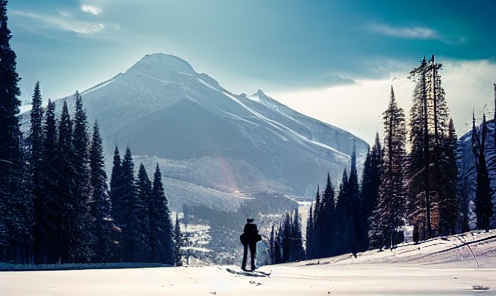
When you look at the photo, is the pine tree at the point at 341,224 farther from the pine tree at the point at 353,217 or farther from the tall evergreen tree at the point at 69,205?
the tall evergreen tree at the point at 69,205

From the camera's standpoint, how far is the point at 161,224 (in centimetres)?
6981

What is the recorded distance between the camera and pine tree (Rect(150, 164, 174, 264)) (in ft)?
A: 228

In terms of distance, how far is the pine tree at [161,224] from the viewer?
228 feet

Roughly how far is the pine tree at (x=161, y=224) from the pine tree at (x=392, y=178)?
96.7 ft

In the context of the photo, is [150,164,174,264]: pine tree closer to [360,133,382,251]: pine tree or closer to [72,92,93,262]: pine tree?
[72,92,93,262]: pine tree

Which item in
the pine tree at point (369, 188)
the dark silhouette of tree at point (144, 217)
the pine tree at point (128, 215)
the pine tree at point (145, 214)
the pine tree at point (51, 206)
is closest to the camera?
the pine tree at point (51, 206)

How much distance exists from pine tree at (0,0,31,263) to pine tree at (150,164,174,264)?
1228 inches

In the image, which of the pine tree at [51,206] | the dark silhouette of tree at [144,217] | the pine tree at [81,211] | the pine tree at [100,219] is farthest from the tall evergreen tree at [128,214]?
the pine tree at [51,206]

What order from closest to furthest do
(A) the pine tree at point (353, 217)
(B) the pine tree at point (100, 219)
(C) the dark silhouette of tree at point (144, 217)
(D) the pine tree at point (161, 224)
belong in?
(B) the pine tree at point (100, 219) → (C) the dark silhouette of tree at point (144, 217) → (D) the pine tree at point (161, 224) → (A) the pine tree at point (353, 217)

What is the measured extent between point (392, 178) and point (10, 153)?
1368 inches

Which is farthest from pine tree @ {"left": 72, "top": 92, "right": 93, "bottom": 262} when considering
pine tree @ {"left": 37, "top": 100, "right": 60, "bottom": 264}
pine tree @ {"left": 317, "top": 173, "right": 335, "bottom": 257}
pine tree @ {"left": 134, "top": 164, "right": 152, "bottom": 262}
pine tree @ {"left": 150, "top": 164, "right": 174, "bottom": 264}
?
pine tree @ {"left": 317, "top": 173, "right": 335, "bottom": 257}

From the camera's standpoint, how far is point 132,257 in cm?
6241

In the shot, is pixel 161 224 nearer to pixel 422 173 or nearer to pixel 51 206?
pixel 51 206

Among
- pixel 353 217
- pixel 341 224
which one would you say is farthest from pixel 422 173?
pixel 341 224
